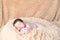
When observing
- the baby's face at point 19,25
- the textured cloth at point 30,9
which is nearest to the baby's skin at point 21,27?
the baby's face at point 19,25

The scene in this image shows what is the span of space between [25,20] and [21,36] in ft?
1.51

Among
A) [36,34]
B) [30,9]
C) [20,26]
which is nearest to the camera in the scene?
[36,34]

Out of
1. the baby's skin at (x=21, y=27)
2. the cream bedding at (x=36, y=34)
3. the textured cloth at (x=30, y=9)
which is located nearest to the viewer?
the cream bedding at (x=36, y=34)

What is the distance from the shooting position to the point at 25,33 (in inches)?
70.1

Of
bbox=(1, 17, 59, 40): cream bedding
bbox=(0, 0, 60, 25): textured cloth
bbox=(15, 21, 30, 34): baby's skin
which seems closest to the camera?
bbox=(1, 17, 59, 40): cream bedding

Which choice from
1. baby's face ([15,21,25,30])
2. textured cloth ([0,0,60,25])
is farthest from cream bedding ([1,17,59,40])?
textured cloth ([0,0,60,25])

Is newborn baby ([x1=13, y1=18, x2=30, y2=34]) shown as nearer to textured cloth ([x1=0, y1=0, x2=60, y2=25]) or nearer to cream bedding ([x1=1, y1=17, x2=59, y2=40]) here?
cream bedding ([x1=1, y1=17, x2=59, y2=40])

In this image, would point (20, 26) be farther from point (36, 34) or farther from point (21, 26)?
point (36, 34)

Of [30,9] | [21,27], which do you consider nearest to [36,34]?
[21,27]

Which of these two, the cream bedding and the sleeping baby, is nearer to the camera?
the cream bedding

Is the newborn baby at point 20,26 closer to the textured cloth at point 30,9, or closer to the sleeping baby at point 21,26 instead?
the sleeping baby at point 21,26

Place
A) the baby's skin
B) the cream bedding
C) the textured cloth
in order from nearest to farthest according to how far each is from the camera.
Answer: the cream bedding → the baby's skin → the textured cloth

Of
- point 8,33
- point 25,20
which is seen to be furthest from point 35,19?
point 8,33

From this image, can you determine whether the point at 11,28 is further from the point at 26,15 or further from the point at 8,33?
the point at 26,15
